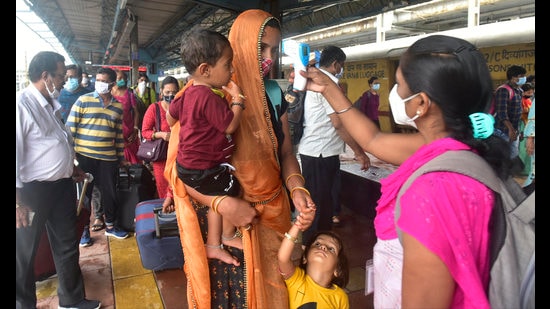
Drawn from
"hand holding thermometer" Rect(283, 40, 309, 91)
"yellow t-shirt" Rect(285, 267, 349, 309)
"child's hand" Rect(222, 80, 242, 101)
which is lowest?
"yellow t-shirt" Rect(285, 267, 349, 309)

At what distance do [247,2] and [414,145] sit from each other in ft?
15.2

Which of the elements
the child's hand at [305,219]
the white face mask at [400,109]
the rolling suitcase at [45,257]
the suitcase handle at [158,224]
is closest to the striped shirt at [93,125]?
the rolling suitcase at [45,257]

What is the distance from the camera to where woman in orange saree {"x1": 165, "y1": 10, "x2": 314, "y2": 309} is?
152cm

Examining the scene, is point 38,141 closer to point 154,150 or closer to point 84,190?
point 84,190

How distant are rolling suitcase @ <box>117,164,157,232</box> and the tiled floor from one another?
24 cm

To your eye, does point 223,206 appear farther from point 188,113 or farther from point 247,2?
point 247,2

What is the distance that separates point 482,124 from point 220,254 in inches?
43.1

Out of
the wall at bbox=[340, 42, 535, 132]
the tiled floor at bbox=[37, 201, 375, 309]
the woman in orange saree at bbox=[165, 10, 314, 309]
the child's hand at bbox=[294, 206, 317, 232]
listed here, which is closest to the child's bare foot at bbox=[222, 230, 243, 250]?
the woman in orange saree at bbox=[165, 10, 314, 309]

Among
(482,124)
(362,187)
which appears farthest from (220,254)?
(362,187)

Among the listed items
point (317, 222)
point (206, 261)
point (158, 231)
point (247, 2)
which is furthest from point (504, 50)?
point (206, 261)

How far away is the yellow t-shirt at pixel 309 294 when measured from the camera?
5.46 feet

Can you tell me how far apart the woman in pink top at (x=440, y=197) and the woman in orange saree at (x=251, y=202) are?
1.59 feet

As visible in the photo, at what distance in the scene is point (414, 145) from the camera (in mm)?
1364

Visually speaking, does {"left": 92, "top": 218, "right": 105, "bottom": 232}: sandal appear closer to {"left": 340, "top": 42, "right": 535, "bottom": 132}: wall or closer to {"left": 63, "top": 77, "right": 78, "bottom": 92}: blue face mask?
{"left": 63, "top": 77, "right": 78, "bottom": 92}: blue face mask
